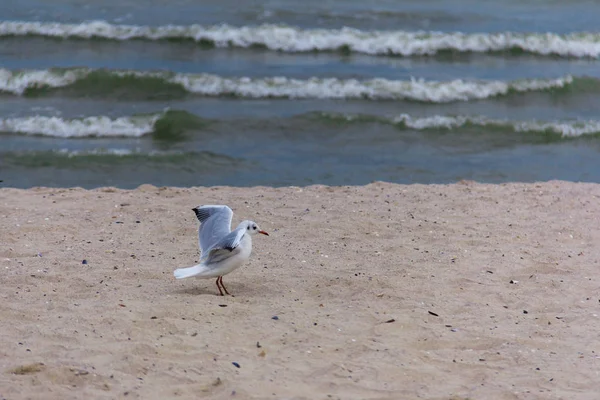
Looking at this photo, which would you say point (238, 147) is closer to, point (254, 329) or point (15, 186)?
point (15, 186)

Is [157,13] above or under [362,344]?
above

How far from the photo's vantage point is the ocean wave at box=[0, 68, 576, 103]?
12.8 meters

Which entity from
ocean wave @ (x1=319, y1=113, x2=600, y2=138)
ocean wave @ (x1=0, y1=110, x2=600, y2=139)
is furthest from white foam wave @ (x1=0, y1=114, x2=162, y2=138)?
ocean wave @ (x1=319, y1=113, x2=600, y2=138)

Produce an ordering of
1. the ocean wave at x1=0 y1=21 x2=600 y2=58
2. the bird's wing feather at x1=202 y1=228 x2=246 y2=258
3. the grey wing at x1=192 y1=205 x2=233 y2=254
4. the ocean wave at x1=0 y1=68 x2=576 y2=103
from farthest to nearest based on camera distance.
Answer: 1. the ocean wave at x1=0 y1=21 x2=600 y2=58
2. the ocean wave at x1=0 y1=68 x2=576 y2=103
3. the grey wing at x1=192 y1=205 x2=233 y2=254
4. the bird's wing feather at x1=202 y1=228 x2=246 y2=258

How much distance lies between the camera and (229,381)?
415cm

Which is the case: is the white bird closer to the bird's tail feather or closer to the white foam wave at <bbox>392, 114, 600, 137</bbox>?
the bird's tail feather

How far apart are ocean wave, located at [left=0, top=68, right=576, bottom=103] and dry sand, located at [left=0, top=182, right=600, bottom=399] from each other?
184 inches

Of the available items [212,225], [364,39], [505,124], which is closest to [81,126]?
[364,39]

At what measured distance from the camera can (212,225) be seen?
5746 millimetres

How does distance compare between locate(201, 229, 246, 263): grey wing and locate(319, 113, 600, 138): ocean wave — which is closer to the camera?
locate(201, 229, 246, 263): grey wing

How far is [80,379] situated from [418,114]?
879cm

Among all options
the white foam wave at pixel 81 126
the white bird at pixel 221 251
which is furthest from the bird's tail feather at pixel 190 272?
the white foam wave at pixel 81 126

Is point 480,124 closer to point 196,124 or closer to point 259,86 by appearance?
point 259,86

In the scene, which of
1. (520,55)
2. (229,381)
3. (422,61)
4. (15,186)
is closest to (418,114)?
(422,61)
